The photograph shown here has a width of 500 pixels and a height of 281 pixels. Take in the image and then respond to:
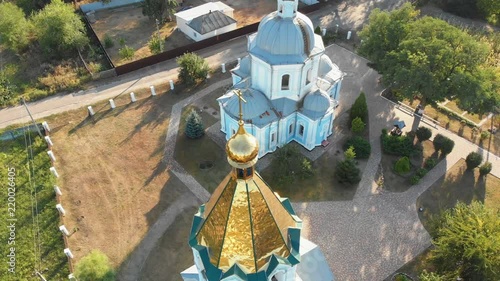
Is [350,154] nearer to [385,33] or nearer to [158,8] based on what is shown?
[385,33]

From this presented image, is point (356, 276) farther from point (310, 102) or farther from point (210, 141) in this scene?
point (210, 141)

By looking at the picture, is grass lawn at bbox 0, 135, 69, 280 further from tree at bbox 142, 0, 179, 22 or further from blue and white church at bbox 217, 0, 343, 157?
tree at bbox 142, 0, 179, 22

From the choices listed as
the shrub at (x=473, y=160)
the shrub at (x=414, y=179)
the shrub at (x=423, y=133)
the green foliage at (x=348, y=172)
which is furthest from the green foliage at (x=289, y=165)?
the shrub at (x=473, y=160)

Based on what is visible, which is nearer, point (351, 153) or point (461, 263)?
point (461, 263)

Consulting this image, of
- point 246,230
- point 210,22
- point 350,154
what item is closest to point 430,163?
point 350,154

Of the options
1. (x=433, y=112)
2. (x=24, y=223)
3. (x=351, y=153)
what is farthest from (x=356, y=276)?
(x=24, y=223)

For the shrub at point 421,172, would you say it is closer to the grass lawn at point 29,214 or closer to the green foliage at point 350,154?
the green foliage at point 350,154
